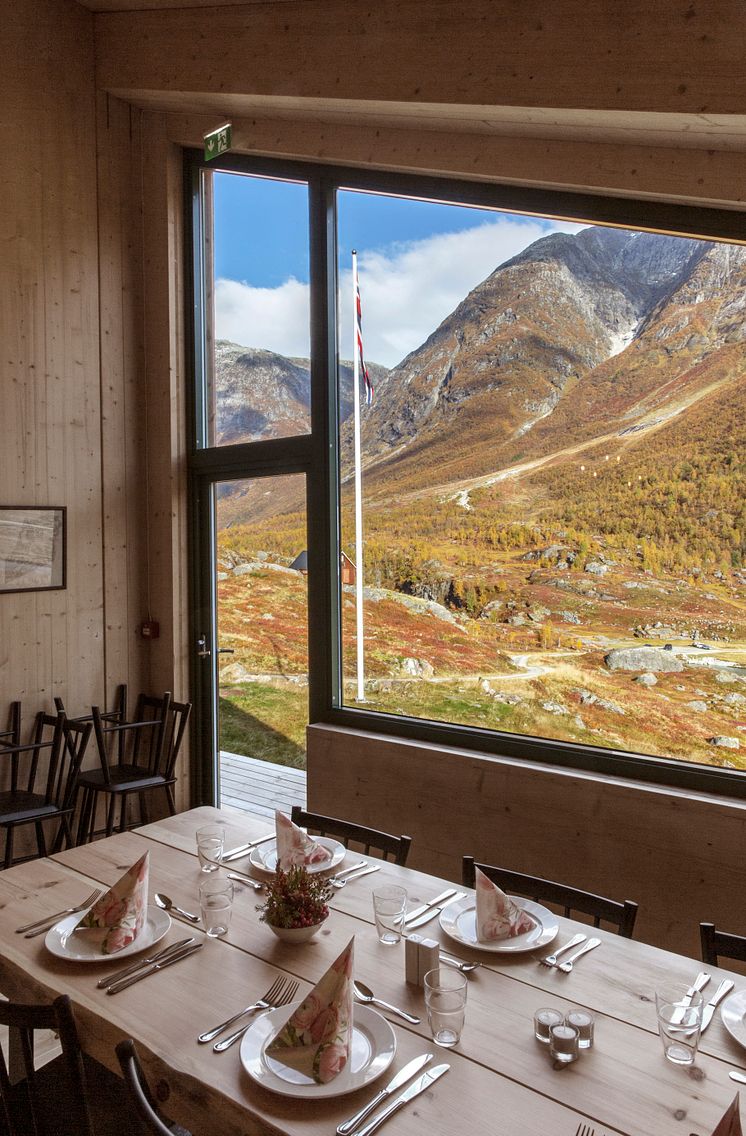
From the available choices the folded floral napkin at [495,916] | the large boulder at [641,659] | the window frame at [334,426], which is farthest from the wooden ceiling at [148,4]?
the folded floral napkin at [495,916]

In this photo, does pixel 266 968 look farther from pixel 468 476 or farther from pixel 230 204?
pixel 230 204

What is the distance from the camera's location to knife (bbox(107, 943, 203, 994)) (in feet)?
5.43

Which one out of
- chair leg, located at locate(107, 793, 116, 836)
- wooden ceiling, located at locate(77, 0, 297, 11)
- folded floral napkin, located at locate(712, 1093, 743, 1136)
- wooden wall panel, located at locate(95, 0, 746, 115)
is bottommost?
chair leg, located at locate(107, 793, 116, 836)

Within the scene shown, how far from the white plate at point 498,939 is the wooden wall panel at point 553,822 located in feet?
3.44

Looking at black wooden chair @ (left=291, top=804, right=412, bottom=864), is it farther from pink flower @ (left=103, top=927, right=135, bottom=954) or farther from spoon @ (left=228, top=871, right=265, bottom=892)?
pink flower @ (left=103, top=927, right=135, bottom=954)

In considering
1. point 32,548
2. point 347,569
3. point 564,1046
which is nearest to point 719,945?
point 564,1046

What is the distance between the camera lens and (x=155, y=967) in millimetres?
Result: 1734

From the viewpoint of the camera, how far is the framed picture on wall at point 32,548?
12.9 ft

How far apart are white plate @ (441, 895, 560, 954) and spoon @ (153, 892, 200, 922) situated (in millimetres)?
617

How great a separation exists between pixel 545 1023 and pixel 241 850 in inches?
45.7

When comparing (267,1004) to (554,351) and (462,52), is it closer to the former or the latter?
(554,351)

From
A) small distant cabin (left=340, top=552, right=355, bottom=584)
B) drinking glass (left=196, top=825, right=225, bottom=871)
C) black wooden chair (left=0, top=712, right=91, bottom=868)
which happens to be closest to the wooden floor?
black wooden chair (left=0, top=712, right=91, bottom=868)

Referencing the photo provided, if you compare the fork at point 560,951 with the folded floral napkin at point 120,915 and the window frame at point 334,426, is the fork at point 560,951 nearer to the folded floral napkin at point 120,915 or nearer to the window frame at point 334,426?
the folded floral napkin at point 120,915

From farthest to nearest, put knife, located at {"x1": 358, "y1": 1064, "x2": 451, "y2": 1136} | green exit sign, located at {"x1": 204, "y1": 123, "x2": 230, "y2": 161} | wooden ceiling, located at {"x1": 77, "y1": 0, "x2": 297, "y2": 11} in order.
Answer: green exit sign, located at {"x1": 204, "y1": 123, "x2": 230, "y2": 161}
wooden ceiling, located at {"x1": 77, "y1": 0, "x2": 297, "y2": 11}
knife, located at {"x1": 358, "y1": 1064, "x2": 451, "y2": 1136}
